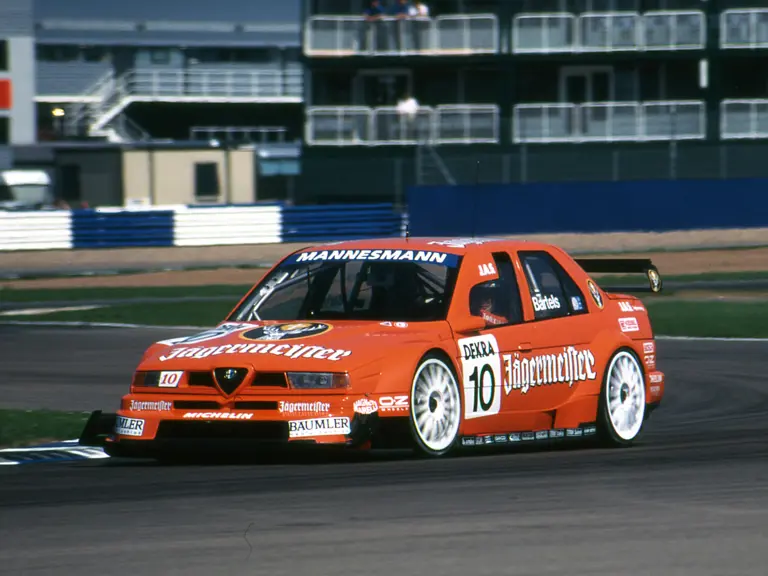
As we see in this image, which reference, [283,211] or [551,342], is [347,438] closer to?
[551,342]

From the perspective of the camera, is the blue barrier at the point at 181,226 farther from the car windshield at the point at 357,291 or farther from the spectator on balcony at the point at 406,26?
the car windshield at the point at 357,291

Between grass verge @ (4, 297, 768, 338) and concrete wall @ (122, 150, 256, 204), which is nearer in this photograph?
grass verge @ (4, 297, 768, 338)

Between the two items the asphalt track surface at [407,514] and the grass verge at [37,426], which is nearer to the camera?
the asphalt track surface at [407,514]

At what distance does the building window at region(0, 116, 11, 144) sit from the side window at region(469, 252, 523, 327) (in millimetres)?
43202

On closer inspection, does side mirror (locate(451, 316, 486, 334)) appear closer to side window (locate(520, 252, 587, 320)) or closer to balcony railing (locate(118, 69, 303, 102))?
side window (locate(520, 252, 587, 320))

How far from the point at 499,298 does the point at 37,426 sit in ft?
10.9

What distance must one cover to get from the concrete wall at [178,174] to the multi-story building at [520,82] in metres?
3.26

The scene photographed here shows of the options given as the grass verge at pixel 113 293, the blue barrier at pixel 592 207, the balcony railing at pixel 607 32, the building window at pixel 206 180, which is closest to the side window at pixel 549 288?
the grass verge at pixel 113 293

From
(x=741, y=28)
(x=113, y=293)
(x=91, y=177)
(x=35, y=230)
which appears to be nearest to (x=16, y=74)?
(x=91, y=177)

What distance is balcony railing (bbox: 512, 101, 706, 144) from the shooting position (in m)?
41.8

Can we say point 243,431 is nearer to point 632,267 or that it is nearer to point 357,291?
point 357,291

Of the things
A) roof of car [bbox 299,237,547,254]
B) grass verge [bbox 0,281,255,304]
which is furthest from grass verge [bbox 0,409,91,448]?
grass verge [bbox 0,281,255,304]

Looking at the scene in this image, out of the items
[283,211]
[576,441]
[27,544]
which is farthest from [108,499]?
[283,211]

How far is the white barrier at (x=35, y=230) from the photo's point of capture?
35.7 meters
